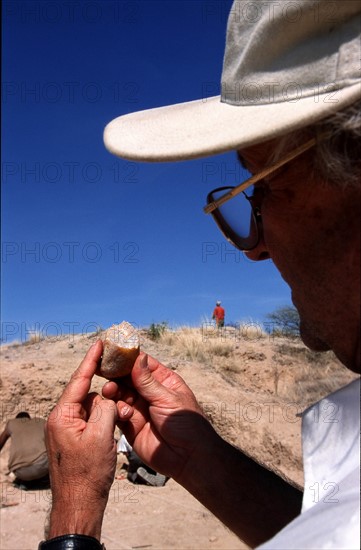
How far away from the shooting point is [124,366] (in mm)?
2334

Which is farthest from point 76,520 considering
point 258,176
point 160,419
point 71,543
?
point 258,176

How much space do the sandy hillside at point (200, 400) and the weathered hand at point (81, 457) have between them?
0.38m

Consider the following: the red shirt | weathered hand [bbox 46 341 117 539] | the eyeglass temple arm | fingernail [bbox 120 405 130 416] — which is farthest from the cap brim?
the red shirt

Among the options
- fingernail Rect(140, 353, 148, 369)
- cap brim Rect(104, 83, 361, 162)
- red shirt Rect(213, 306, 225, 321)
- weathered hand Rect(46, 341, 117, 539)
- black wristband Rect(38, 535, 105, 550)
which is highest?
cap brim Rect(104, 83, 361, 162)

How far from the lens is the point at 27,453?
7414mm

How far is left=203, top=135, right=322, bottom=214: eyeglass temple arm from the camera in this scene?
1.25 metres

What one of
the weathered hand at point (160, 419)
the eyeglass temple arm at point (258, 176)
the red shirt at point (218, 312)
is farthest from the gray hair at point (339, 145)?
the red shirt at point (218, 312)

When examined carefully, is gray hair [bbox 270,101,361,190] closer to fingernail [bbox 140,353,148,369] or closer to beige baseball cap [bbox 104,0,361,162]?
beige baseball cap [bbox 104,0,361,162]

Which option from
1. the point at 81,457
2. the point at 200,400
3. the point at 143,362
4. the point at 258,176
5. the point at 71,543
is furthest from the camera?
the point at 200,400

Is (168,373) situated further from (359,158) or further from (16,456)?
(16,456)

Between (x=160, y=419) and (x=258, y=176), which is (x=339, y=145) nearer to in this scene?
(x=258, y=176)

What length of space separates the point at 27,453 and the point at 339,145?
705cm

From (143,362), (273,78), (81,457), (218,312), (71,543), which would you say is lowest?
(218,312)

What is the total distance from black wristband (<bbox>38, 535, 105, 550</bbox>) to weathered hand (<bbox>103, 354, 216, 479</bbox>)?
0.46m
